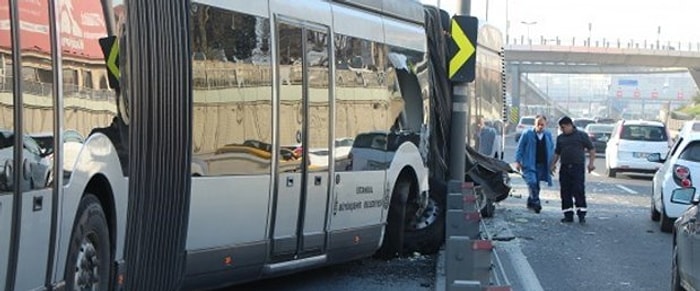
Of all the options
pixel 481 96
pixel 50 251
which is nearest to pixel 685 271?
pixel 50 251

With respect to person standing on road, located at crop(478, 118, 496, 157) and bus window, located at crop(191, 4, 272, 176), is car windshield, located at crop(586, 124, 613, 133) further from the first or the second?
bus window, located at crop(191, 4, 272, 176)

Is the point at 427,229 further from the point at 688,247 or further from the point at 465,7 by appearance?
the point at 688,247

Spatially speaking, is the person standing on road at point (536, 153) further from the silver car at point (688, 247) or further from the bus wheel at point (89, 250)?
the bus wheel at point (89, 250)

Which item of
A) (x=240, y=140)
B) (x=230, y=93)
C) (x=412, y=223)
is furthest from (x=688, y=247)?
(x=412, y=223)

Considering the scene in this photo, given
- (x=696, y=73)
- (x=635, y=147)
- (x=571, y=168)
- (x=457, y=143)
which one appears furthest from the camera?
(x=696, y=73)

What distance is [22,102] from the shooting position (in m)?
5.28

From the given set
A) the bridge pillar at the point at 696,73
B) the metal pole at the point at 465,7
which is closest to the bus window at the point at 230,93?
the metal pole at the point at 465,7

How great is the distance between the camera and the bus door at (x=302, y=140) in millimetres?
9008

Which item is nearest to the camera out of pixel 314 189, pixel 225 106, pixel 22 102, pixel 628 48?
→ pixel 22 102

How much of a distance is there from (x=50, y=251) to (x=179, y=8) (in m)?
2.31

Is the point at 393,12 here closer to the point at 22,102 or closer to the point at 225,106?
the point at 225,106

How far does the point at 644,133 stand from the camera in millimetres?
32812

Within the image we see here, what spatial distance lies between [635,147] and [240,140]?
984 inches

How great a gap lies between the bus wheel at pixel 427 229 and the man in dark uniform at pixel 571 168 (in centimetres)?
499
